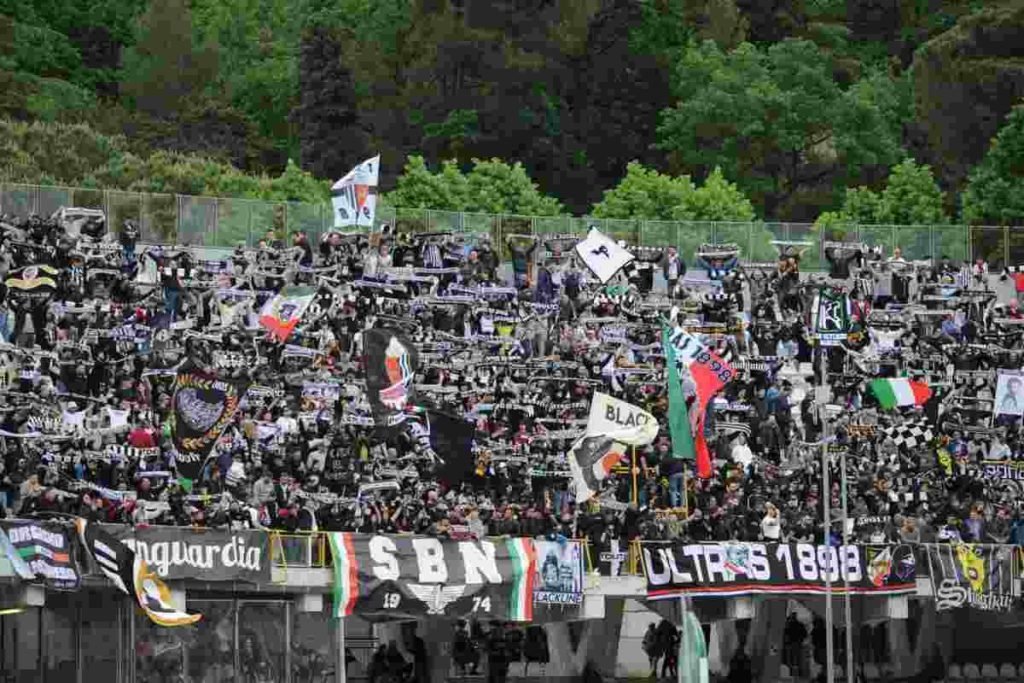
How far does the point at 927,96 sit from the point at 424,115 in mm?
20740

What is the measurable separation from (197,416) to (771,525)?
41.1 ft

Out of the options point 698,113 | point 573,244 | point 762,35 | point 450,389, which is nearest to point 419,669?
point 450,389

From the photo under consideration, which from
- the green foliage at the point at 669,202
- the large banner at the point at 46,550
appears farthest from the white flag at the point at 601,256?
the green foliage at the point at 669,202

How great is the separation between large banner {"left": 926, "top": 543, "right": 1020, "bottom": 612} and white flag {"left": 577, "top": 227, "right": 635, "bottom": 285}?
12447 mm

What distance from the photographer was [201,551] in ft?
171

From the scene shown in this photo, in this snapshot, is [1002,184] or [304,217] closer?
[304,217]

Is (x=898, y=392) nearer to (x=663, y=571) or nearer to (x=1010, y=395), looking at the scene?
(x=1010, y=395)

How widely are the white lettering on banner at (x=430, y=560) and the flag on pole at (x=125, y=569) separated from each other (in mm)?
5365

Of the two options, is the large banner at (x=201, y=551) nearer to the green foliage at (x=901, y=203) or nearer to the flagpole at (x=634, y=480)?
the flagpole at (x=634, y=480)

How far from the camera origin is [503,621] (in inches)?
2330

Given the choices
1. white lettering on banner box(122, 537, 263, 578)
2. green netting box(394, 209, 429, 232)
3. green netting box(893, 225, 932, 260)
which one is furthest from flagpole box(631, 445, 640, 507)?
green netting box(893, 225, 932, 260)

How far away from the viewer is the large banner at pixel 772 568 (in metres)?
57.0

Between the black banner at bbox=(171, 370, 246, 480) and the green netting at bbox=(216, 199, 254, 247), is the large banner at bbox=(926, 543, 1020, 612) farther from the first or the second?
the green netting at bbox=(216, 199, 254, 247)

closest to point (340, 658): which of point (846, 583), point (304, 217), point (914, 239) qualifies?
point (846, 583)
